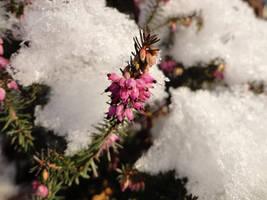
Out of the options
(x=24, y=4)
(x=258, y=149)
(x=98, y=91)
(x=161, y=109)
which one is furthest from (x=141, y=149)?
(x=24, y=4)

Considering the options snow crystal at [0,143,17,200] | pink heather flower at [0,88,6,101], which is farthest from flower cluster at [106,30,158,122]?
snow crystal at [0,143,17,200]

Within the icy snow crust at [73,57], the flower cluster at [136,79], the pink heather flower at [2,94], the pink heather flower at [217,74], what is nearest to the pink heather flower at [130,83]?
the flower cluster at [136,79]

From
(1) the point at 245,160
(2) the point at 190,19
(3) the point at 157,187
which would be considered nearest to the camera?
(1) the point at 245,160

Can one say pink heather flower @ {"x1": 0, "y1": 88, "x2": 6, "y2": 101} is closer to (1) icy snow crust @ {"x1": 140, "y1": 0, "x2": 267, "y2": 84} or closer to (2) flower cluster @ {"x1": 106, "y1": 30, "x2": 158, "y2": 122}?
(2) flower cluster @ {"x1": 106, "y1": 30, "x2": 158, "y2": 122}

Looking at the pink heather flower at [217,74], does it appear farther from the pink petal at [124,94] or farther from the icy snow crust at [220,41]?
the pink petal at [124,94]

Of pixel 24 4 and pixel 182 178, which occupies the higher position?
pixel 24 4

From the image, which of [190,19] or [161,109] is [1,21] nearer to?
[161,109]
